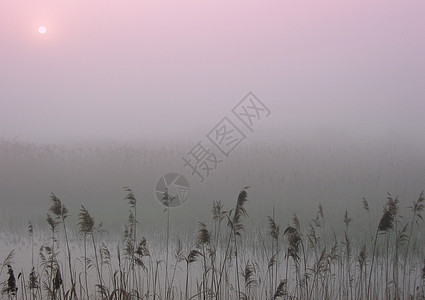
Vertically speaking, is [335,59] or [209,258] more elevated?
[335,59]

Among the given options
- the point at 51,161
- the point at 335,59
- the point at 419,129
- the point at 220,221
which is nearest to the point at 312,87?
the point at 335,59

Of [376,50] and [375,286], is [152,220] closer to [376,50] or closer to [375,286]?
[375,286]

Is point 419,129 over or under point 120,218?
over

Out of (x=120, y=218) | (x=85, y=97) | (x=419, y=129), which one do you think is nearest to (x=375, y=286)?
(x=419, y=129)

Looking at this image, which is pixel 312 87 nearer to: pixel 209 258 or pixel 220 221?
pixel 220 221

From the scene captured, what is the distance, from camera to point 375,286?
130 inches

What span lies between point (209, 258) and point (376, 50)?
217cm

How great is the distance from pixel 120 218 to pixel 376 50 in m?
2.50

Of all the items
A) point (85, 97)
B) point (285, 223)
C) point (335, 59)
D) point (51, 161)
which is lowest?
point (285, 223)

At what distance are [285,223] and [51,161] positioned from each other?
198 cm

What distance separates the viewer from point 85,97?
3.34 metres

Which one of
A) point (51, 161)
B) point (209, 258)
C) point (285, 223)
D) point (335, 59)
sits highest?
point (335, 59)

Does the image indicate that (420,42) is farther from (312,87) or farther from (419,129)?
(312,87)

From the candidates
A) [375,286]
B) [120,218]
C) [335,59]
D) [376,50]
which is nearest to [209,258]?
[120,218]
